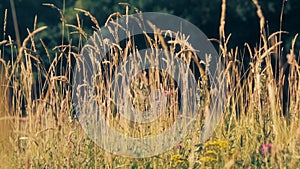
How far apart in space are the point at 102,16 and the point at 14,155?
1156 cm

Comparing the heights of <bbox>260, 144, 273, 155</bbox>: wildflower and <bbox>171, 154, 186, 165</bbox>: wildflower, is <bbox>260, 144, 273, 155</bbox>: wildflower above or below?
above

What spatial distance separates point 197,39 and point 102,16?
8.39ft

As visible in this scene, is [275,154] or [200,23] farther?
[200,23]

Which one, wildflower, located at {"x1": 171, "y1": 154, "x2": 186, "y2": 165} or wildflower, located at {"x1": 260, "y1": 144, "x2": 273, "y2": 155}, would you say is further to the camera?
wildflower, located at {"x1": 171, "y1": 154, "x2": 186, "y2": 165}

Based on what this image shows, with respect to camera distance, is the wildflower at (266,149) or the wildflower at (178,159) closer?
the wildflower at (266,149)

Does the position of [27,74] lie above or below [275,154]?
above

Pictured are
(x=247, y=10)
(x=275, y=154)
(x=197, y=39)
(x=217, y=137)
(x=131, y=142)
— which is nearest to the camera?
(x=275, y=154)

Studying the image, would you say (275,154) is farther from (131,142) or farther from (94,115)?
(94,115)

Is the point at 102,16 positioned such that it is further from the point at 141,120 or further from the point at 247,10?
the point at 141,120

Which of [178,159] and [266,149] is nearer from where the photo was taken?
[266,149]

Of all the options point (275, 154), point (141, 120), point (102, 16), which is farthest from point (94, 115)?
point (102, 16)

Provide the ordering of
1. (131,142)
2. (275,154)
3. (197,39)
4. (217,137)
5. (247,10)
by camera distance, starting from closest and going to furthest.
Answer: (275,154) < (217,137) < (131,142) < (247,10) < (197,39)

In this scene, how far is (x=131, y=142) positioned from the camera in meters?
3.20

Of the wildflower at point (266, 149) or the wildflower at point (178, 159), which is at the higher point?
the wildflower at point (266, 149)
